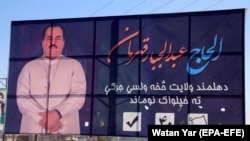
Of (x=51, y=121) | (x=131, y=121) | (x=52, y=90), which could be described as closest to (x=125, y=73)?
(x=131, y=121)

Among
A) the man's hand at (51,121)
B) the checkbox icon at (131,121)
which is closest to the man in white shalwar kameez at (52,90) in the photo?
the man's hand at (51,121)

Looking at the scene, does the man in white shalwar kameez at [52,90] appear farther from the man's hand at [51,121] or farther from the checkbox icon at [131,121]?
the checkbox icon at [131,121]

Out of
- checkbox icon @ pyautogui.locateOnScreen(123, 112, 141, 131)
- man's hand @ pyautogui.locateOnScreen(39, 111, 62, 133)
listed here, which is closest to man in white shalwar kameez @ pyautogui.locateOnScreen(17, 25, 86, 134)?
man's hand @ pyautogui.locateOnScreen(39, 111, 62, 133)

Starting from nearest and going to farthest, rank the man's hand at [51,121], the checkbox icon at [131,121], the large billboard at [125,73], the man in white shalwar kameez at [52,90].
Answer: the large billboard at [125,73] < the checkbox icon at [131,121] < the man in white shalwar kameez at [52,90] < the man's hand at [51,121]

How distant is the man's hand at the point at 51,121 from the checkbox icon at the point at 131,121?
2.23 metres

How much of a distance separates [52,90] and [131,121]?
2929 mm

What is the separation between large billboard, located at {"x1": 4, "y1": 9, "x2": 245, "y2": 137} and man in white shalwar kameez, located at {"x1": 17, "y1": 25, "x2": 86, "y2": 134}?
0.03 m

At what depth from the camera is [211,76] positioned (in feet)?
45.6

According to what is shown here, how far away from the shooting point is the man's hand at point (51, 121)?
50.0 ft

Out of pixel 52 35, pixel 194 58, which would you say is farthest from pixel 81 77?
pixel 194 58

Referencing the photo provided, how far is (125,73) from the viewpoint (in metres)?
14.7

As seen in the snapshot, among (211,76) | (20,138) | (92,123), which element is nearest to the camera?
(211,76)

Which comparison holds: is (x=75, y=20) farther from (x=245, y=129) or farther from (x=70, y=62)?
(x=245, y=129)

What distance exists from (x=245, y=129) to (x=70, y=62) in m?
7.43
